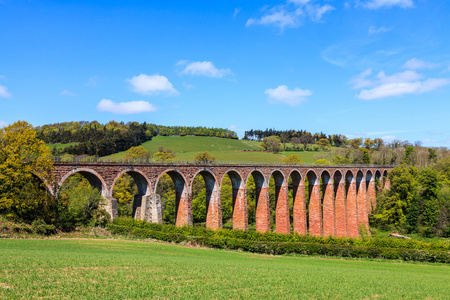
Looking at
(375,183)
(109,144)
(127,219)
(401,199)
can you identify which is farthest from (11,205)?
(375,183)

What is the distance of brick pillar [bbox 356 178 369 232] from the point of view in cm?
6247

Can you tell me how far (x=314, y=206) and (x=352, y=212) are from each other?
12.7 metres

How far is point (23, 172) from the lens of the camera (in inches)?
1017

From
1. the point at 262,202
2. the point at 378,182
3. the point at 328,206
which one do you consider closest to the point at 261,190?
the point at 262,202

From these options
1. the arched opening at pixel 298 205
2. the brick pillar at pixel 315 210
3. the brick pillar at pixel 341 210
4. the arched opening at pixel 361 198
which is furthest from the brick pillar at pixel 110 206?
the arched opening at pixel 361 198

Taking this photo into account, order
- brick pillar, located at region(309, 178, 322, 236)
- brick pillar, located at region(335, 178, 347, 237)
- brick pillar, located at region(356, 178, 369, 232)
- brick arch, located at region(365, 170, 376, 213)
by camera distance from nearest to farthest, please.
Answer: brick pillar, located at region(309, 178, 322, 236) < brick pillar, located at region(335, 178, 347, 237) < brick pillar, located at region(356, 178, 369, 232) < brick arch, located at region(365, 170, 376, 213)

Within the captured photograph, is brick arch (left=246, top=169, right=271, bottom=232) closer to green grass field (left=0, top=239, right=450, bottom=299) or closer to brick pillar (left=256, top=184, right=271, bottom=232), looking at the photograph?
brick pillar (left=256, top=184, right=271, bottom=232)

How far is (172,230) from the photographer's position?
104ft

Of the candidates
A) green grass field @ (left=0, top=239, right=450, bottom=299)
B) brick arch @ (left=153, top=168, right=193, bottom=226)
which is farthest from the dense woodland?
green grass field @ (left=0, top=239, right=450, bottom=299)

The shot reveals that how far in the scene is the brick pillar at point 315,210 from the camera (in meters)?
51.6

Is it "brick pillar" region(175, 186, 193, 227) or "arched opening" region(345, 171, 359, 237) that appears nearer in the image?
"brick pillar" region(175, 186, 193, 227)

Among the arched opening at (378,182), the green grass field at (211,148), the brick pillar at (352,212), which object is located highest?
the green grass field at (211,148)

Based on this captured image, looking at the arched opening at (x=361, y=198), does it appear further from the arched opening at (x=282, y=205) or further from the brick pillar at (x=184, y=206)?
the brick pillar at (x=184, y=206)

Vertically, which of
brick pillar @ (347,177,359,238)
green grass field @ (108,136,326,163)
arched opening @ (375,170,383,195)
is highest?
green grass field @ (108,136,326,163)
